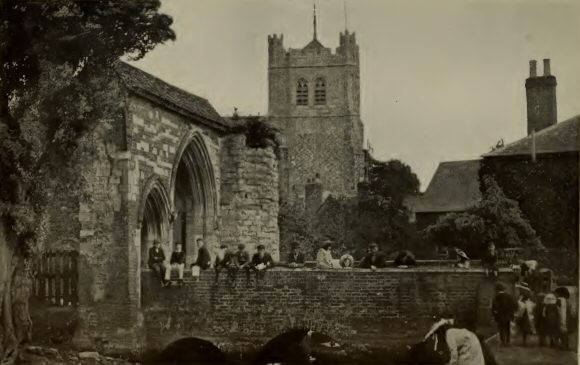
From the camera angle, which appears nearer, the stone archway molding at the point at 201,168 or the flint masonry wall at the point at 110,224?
the flint masonry wall at the point at 110,224

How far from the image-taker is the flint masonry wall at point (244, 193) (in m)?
12.2

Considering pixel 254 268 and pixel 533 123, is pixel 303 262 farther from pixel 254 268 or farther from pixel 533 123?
pixel 533 123

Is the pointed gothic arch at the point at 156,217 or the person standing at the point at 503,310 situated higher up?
the pointed gothic arch at the point at 156,217

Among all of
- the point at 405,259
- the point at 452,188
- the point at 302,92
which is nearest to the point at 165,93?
the point at 405,259

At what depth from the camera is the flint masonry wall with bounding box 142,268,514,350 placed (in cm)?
897

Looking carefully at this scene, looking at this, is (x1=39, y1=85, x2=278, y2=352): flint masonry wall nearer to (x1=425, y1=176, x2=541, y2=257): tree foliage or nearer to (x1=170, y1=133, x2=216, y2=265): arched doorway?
(x1=170, y1=133, x2=216, y2=265): arched doorway

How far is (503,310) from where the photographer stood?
8648 millimetres

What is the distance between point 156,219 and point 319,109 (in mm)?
14286

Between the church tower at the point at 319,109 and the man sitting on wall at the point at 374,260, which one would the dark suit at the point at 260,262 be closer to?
the man sitting on wall at the point at 374,260

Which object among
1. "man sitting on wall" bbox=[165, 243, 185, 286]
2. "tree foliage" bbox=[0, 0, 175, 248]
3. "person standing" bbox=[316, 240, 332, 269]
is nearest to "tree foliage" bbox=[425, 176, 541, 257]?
"person standing" bbox=[316, 240, 332, 269]

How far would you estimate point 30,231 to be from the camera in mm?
9352

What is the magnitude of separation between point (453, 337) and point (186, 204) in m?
4.92

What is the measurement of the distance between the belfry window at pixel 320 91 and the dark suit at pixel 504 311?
16.0 metres

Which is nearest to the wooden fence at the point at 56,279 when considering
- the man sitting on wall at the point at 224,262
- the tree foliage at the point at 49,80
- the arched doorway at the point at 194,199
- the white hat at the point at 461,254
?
the tree foliage at the point at 49,80
